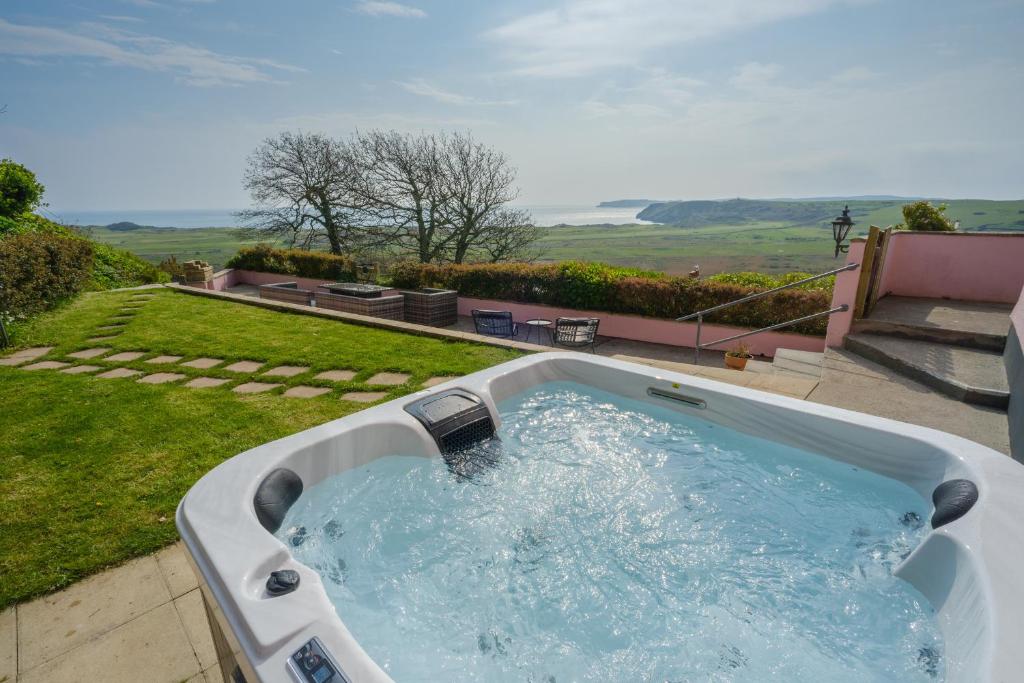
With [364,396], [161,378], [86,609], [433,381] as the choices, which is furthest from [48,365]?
[86,609]

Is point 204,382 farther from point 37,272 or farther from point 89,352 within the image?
point 37,272

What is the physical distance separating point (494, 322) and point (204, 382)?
4189 mm

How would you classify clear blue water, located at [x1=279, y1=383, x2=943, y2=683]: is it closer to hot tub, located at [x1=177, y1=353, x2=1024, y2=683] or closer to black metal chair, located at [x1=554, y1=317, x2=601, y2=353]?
hot tub, located at [x1=177, y1=353, x2=1024, y2=683]

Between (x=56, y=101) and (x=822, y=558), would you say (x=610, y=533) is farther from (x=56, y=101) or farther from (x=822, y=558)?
(x=56, y=101)

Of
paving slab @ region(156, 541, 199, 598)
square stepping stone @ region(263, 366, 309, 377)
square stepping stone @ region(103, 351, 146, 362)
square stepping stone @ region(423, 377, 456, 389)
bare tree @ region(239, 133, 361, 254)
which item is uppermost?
bare tree @ region(239, 133, 361, 254)

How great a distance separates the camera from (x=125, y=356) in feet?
16.7

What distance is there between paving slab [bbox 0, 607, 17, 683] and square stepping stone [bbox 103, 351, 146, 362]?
3.88 m

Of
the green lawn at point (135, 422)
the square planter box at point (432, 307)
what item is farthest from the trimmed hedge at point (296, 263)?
the green lawn at point (135, 422)

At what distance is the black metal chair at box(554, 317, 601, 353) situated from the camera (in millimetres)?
7078

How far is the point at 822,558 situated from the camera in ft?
7.50

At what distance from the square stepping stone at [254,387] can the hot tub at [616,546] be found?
191 centimetres

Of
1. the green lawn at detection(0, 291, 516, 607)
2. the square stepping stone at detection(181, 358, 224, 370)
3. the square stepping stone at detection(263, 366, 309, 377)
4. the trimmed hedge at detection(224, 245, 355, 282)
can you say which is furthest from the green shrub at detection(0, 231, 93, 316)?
the trimmed hedge at detection(224, 245, 355, 282)

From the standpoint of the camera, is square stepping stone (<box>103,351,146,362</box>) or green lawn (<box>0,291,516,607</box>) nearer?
green lawn (<box>0,291,516,607</box>)

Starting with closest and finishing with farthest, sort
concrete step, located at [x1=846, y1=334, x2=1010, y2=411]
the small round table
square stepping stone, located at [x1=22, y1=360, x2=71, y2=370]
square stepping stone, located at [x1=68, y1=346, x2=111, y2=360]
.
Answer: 1. concrete step, located at [x1=846, y1=334, x2=1010, y2=411]
2. square stepping stone, located at [x1=22, y1=360, x2=71, y2=370]
3. square stepping stone, located at [x1=68, y1=346, x2=111, y2=360]
4. the small round table
